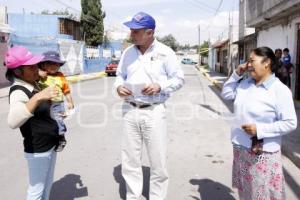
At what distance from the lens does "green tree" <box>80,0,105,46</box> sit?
4519 centimetres

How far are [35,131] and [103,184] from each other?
6.68ft

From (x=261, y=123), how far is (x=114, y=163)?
3.23 m

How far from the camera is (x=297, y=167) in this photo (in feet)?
19.0

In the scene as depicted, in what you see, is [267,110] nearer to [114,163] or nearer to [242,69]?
[242,69]

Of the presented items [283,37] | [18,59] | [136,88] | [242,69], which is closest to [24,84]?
[18,59]

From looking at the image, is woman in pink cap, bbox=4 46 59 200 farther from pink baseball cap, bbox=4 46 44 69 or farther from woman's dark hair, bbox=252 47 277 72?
woman's dark hair, bbox=252 47 277 72

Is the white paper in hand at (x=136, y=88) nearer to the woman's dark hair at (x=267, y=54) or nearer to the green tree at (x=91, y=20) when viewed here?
the woman's dark hair at (x=267, y=54)

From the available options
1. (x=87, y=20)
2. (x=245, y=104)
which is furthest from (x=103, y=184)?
(x=87, y=20)

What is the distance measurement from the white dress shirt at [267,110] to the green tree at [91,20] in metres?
43.0

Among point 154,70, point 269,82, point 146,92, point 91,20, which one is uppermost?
point 91,20

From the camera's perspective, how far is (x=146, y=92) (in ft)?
12.2

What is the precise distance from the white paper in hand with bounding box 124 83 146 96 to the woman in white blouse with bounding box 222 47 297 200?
35.5 inches

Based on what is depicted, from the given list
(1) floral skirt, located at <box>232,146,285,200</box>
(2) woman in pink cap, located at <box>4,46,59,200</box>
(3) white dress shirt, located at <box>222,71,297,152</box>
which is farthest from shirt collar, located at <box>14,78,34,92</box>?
(1) floral skirt, located at <box>232,146,285,200</box>

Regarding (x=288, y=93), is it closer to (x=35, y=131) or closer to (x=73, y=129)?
(x=35, y=131)
